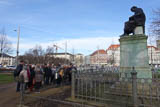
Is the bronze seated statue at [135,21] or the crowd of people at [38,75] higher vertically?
the bronze seated statue at [135,21]

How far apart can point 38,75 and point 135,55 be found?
6040 millimetres

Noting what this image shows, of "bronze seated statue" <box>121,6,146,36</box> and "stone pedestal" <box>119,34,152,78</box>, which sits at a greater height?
"bronze seated statue" <box>121,6,146,36</box>

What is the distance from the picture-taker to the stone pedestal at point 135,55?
7.34 metres


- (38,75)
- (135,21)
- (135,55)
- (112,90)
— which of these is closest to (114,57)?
(135,21)

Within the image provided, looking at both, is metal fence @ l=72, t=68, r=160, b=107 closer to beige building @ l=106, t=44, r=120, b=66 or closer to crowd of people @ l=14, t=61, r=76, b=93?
crowd of people @ l=14, t=61, r=76, b=93

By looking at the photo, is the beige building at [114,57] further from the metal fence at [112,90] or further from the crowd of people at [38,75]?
the metal fence at [112,90]

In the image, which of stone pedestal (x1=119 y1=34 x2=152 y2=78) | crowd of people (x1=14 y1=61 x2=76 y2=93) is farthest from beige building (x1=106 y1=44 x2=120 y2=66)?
stone pedestal (x1=119 y1=34 x2=152 y2=78)

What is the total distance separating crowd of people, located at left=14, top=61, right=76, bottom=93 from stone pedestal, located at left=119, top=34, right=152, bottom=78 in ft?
12.1

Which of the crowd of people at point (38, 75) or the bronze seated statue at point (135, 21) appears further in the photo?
the bronze seated statue at point (135, 21)

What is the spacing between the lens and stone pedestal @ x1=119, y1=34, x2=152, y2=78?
7344 millimetres

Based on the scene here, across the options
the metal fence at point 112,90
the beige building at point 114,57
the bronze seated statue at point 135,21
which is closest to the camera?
the metal fence at point 112,90

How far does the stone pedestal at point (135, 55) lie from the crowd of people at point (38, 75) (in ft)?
12.1

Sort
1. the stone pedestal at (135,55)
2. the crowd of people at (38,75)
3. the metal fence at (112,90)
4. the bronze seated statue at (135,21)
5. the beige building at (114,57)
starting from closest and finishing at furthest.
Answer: the metal fence at (112,90)
the stone pedestal at (135,55)
the crowd of people at (38,75)
the bronze seated statue at (135,21)
the beige building at (114,57)

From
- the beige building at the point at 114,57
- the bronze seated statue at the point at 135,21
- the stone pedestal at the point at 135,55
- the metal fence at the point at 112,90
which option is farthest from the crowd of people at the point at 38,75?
the beige building at the point at 114,57
